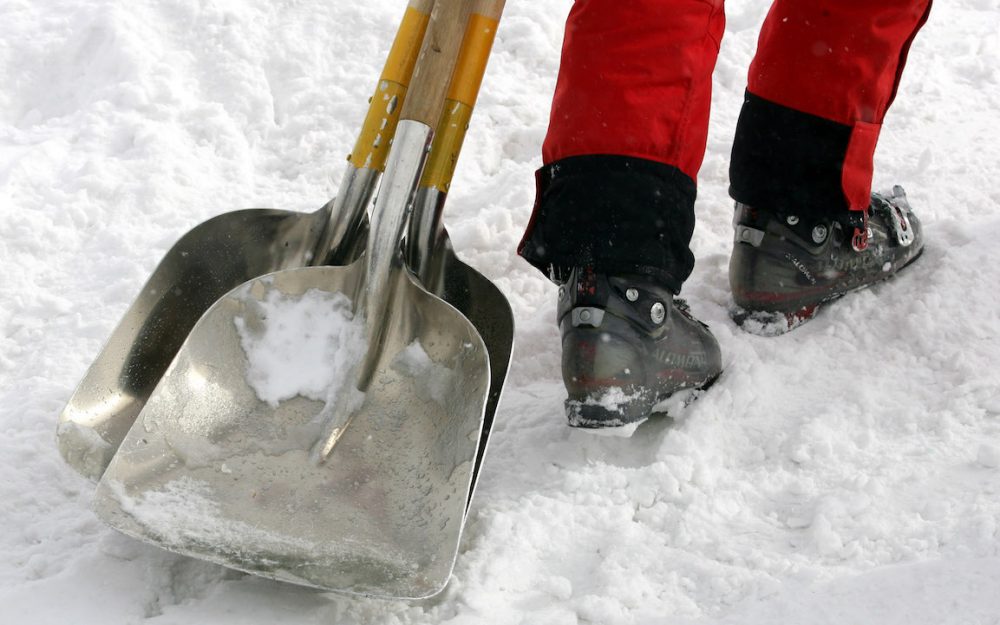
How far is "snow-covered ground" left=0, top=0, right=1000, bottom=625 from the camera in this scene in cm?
123

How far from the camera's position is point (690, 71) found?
1533 mm

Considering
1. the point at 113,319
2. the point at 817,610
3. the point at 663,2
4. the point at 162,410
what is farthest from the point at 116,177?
the point at 817,610

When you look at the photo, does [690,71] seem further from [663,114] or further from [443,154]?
[443,154]

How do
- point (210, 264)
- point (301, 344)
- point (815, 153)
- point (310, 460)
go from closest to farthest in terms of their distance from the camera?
point (310, 460) → point (301, 344) → point (210, 264) → point (815, 153)

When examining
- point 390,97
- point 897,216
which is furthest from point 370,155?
point 897,216

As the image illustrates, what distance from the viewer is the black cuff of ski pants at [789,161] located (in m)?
1.78

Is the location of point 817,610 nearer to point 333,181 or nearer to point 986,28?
point 333,181

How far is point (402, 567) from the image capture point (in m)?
1.22

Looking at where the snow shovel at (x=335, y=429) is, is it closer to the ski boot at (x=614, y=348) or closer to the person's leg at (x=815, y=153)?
the ski boot at (x=614, y=348)

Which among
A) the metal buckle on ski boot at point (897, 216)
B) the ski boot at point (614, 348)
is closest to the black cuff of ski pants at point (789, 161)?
the metal buckle on ski boot at point (897, 216)

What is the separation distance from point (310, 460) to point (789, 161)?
1.07 metres

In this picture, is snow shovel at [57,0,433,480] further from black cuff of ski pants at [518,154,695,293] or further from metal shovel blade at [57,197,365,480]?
black cuff of ski pants at [518,154,695,293]

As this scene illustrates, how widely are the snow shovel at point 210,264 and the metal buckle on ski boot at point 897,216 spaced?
1.04 metres

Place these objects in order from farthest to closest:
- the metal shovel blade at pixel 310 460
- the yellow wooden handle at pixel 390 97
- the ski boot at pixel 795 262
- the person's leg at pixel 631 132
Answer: the ski boot at pixel 795 262
the yellow wooden handle at pixel 390 97
the person's leg at pixel 631 132
the metal shovel blade at pixel 310 460
